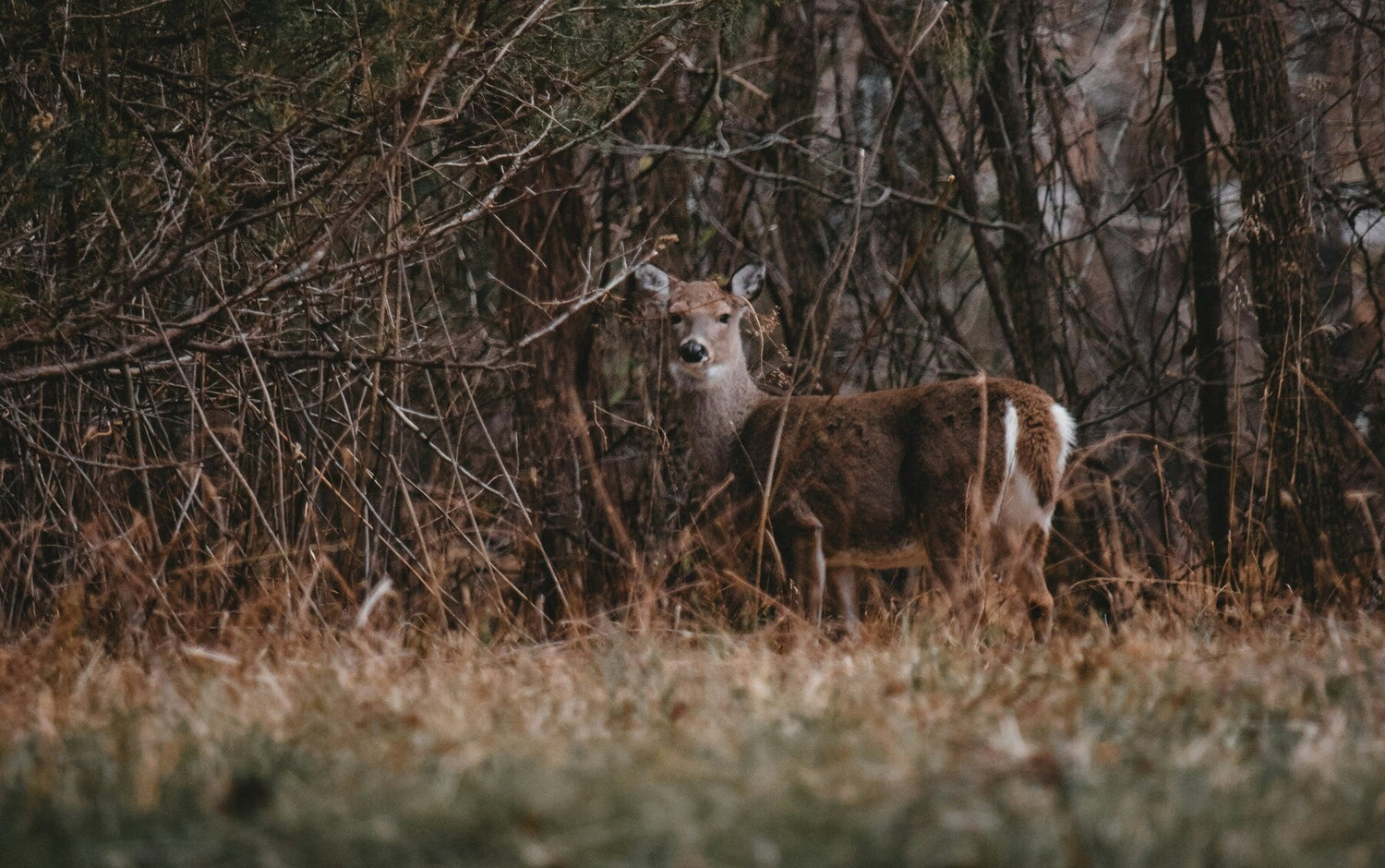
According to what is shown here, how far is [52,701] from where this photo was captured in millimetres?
3043

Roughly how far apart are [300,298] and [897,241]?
4526mm

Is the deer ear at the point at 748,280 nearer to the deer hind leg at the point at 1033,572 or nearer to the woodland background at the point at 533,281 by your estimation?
the woodland background at the point at 533,281

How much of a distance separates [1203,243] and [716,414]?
2733 millimetres

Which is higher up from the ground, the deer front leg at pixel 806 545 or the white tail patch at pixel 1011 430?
the white tail patch at pixel 1011 430

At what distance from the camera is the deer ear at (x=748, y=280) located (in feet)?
23.3

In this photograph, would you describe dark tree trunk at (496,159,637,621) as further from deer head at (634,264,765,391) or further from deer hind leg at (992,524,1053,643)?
deer hind leg at (992,524,1053,643)

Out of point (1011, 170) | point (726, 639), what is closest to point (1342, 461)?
point (1011, 170)

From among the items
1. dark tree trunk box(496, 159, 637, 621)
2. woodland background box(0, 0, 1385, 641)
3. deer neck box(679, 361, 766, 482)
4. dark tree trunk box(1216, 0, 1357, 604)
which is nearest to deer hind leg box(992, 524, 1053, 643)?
woodland background box(0, 0, 1385, 641)

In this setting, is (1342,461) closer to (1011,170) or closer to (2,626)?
(1011,170)

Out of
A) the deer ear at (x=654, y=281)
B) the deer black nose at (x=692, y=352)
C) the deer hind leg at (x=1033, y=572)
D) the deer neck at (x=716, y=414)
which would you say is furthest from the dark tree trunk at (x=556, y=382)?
the deer hind leg at (x=1033, y=572)

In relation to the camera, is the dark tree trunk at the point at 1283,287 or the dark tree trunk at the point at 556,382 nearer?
the dark tree trunk at the point at 1283,287

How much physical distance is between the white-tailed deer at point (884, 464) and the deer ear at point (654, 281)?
118 millimetres

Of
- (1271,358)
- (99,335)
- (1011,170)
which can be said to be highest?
(1011,170)

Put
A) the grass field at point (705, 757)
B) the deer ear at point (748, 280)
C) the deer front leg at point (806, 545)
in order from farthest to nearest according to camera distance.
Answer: the deer ear at point (748, 280)
the deer front leg at point (806, 545)
the grass field at point (705, 757)
